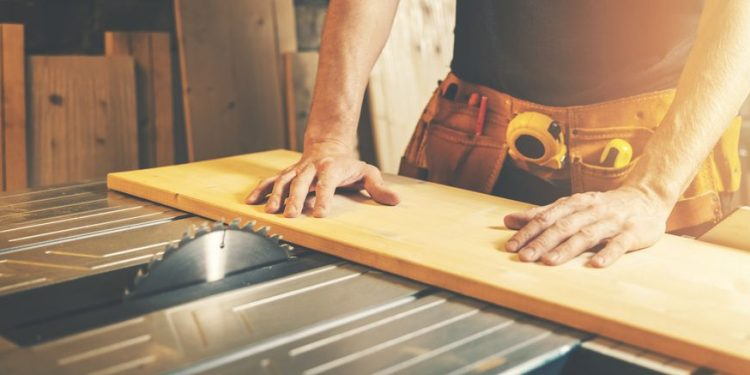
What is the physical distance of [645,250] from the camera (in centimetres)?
132

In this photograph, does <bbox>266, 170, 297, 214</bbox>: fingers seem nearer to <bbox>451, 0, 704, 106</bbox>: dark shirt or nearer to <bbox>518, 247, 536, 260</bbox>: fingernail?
<bbox>518, 247, 536, 260</bbox>: fingernail

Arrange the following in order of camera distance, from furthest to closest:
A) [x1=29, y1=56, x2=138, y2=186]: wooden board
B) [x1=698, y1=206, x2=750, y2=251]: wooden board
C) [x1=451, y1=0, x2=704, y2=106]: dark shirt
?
[x1=29, y1=56, x2=138, y2=186]: wooden board
[x1=451, y1=0, x2=704, y2=106]: dark shirt
[x1=698, y1=206, x2=750, y2=251]: wooden board

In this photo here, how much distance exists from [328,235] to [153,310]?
0.38 meters

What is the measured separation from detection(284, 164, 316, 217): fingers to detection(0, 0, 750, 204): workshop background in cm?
182

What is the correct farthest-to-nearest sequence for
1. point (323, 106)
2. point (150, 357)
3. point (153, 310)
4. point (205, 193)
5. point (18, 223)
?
1. point (323, 106)
2. point (205, 193)
3. point (18, 223)
4. point (153, 310)
5. point (150, 357)

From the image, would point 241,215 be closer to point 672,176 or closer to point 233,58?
point 672,176

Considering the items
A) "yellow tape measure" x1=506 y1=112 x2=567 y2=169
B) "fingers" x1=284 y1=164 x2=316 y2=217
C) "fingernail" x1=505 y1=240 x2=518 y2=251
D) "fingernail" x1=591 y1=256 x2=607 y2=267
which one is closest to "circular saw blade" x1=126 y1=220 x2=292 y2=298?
"fingers" x1=284 y1=164 x2=316 y2=217

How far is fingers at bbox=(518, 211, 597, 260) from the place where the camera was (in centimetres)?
124

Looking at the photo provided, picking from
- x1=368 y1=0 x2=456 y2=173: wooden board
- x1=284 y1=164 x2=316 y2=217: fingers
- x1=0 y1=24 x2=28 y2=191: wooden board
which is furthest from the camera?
x1=368 y1=0 x2=456 y2=173: wooden board

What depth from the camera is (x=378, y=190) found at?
1616mm

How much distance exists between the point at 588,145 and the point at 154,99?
214 cm

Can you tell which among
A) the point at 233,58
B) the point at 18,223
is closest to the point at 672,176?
the point at 18,223

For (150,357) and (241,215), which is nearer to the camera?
(150,357)

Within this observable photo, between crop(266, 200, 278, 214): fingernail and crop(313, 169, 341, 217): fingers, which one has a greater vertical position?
crop(313, 169, 341, 217): fingers
